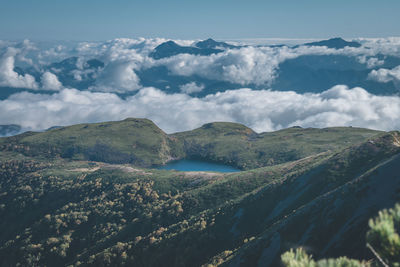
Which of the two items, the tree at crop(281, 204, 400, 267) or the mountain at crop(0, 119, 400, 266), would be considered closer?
the tree at crop(281, 204, 400, 267)

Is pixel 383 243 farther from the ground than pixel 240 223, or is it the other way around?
pixel 383 243

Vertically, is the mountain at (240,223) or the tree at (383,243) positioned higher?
the tree at (383,243)

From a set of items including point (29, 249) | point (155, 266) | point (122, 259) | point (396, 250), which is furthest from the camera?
point (29, 249)

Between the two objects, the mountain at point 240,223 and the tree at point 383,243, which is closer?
the tree at point 383,243

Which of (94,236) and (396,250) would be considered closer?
(396,250)

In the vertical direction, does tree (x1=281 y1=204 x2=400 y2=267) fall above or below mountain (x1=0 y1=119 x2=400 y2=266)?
above

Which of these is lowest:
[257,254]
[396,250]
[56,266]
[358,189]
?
[56,266]

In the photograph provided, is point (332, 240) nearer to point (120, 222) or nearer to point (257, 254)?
point (257, 254)

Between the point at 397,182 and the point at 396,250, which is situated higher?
the point at 396,250

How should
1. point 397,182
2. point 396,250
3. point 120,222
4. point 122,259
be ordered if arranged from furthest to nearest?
1. point 120,222
2. point 122,259
3. point 397,182
4. point 396,250

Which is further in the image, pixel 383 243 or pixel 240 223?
pixel 240 223

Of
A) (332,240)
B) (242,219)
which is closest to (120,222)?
(242,219)
